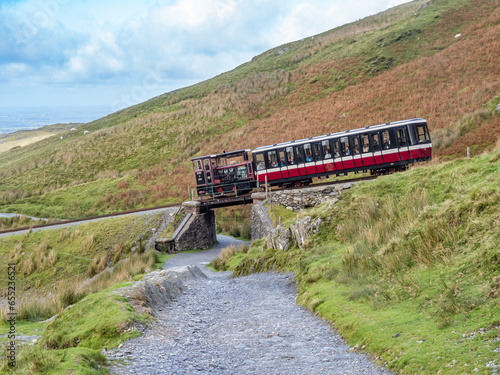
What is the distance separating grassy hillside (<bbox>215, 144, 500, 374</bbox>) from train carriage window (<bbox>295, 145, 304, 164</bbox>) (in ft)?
43.7

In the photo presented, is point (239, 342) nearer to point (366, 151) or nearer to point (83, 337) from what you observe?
point (83, 337)

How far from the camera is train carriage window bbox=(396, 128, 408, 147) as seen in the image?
25422 mm

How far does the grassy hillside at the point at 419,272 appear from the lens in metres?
5.73

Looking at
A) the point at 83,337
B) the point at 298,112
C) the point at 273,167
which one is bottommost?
the point at 83,337

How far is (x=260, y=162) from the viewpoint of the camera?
29438mm

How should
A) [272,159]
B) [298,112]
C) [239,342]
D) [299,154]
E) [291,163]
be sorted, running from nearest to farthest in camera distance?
[239,342] → [299,154] → [291,163] → [272,159] → [298,112]

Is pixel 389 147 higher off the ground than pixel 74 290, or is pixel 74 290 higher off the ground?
pixel 389 147

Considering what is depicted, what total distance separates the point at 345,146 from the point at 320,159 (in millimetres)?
1693

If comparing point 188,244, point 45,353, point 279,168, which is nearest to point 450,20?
point 279,168

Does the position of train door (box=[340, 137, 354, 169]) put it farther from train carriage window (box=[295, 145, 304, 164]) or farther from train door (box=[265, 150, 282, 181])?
train door (box=[265, 150, 282, 181])

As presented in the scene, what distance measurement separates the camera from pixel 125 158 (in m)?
54.5

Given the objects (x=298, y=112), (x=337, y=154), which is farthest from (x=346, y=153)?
(x=298, y=112)

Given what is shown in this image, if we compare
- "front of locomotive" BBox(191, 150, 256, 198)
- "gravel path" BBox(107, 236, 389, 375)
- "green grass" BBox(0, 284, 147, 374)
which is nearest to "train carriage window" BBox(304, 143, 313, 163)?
"front of locomotive" BBox(191, 150, 256, 198)

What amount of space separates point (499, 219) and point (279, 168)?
21435 mm
